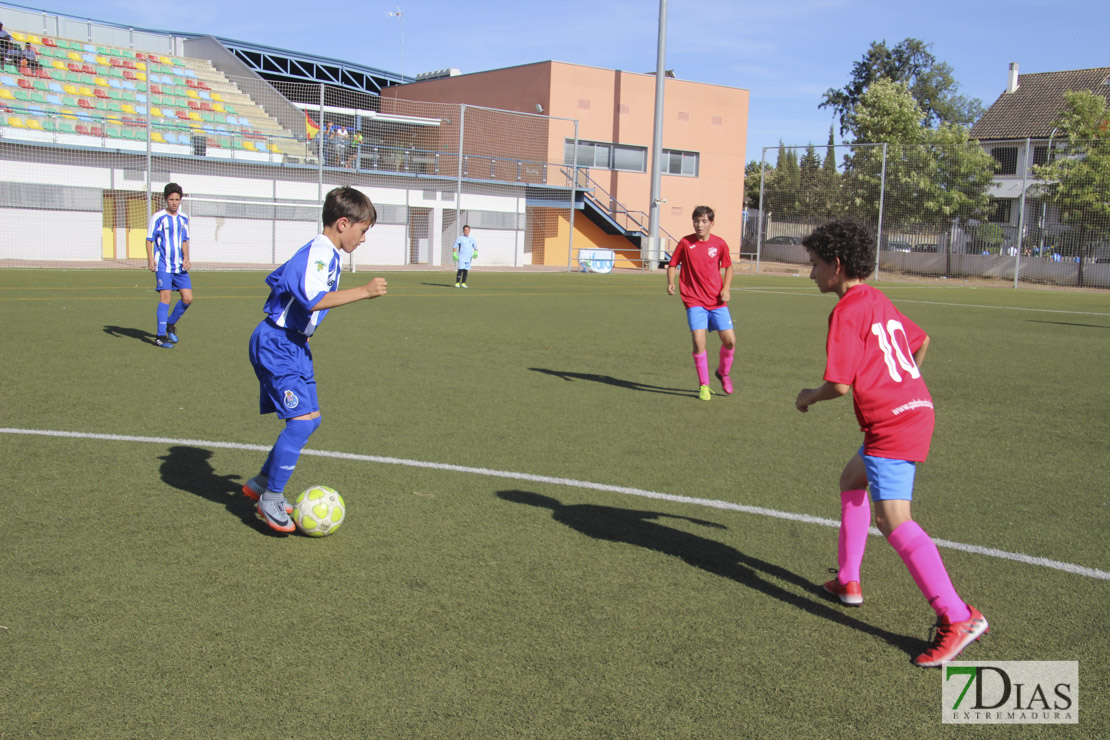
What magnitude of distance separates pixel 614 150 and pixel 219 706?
37361 mm

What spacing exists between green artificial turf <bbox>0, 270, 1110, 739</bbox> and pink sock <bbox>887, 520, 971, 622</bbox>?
0.83 feet

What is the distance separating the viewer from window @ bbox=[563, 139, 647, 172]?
37.1 meters

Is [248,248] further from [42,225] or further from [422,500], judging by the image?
[422,500]

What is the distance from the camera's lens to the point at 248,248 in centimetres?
2833

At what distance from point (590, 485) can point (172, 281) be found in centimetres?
730

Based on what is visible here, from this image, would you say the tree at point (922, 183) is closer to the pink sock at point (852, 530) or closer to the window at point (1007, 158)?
the window at point (1007, 158)

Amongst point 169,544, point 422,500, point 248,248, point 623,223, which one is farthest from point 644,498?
point 623,223

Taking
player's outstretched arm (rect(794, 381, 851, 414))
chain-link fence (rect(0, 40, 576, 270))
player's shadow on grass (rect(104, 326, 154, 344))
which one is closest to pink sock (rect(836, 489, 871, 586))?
player's outstretched arm (rect(794, 381, 851, 414))

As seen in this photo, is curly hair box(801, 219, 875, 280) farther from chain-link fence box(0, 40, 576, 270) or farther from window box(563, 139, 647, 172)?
window box(563, 139, 647, 172)

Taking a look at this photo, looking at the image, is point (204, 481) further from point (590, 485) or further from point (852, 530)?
point (852, 530)

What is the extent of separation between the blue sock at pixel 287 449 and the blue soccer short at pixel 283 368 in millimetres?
54

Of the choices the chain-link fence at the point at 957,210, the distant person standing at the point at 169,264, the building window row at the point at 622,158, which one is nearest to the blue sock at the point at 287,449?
the distant person standing at the point at 169,264

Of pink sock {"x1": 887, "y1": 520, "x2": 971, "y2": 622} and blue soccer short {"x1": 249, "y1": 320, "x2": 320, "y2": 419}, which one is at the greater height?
blue soccer short {"x1": 249, "y1": 320, "x2": 320, "y2": 419}

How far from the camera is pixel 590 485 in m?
5.26
